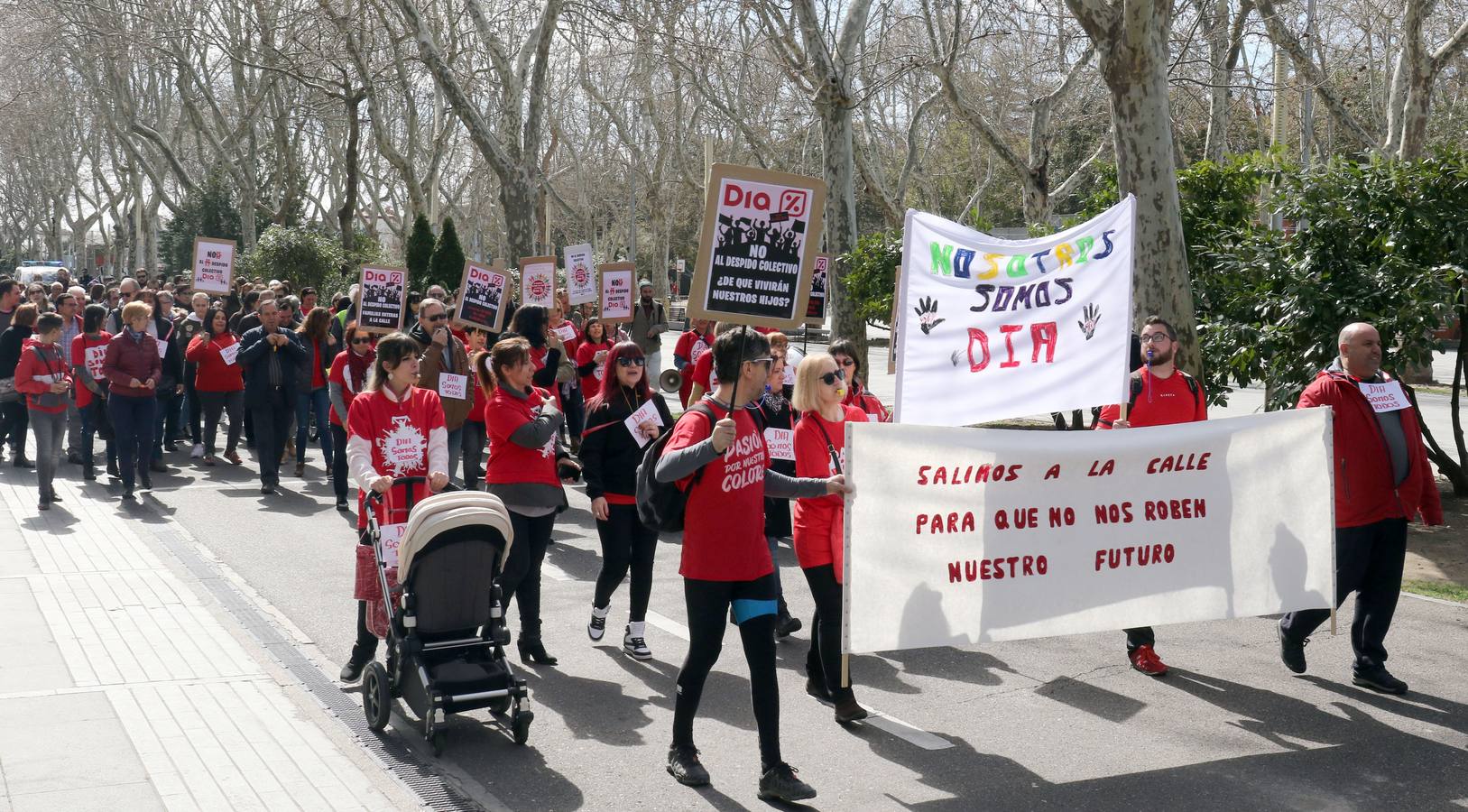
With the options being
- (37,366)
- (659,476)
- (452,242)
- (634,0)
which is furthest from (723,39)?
(659,476)

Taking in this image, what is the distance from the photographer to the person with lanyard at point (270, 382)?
1321cm

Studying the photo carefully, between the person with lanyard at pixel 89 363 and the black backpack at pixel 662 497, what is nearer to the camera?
the black backpack at pixel 662 497

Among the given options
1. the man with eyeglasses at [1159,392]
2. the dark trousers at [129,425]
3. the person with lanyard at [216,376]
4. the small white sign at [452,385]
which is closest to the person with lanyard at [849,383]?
the man with eyeglasses at [1159,392]

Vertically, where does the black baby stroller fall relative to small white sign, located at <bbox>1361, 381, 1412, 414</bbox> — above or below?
below

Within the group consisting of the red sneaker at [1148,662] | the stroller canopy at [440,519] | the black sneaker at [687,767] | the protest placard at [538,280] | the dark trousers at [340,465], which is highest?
the protest placard at [538,280]

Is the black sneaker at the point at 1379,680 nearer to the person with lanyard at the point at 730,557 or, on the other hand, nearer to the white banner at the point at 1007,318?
the white banner at the point at 1007,318

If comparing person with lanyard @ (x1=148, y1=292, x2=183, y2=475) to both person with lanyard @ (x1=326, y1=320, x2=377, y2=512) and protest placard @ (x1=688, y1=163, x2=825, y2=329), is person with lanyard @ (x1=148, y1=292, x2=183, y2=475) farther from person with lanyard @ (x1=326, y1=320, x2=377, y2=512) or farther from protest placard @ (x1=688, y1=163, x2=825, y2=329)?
protest placard @ (x1=688, y1=163, x2=825, y2=329)

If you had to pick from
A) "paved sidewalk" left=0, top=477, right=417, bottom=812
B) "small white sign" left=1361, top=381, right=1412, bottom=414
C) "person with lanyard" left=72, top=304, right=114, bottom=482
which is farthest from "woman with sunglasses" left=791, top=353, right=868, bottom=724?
"person with lanyard" left=72, top=304, right=114, bottom=482

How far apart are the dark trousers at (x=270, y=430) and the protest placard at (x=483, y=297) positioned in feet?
6.34

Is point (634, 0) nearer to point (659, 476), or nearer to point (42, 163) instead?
point (659, 476)

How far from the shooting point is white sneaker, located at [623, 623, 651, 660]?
7516mm

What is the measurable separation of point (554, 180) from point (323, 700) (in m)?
63.6

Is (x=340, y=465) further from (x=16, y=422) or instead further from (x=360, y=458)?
(x=360, y=458)

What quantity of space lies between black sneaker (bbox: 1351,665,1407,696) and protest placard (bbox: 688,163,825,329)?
3307 millimetres
